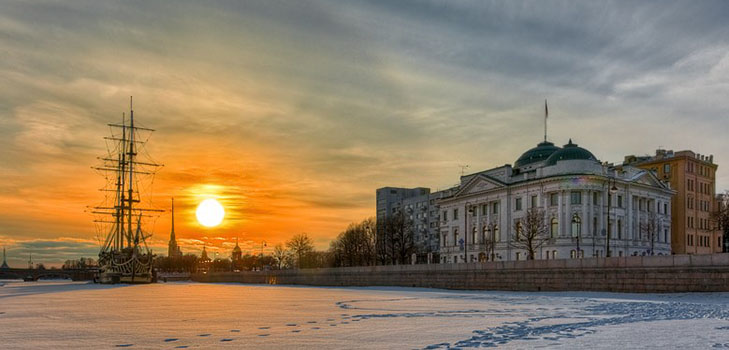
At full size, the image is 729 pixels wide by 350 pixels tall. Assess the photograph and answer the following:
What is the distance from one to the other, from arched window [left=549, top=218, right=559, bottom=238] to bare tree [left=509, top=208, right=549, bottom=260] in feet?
2.16

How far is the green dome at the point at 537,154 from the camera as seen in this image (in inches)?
4823

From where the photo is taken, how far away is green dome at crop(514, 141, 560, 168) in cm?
12250

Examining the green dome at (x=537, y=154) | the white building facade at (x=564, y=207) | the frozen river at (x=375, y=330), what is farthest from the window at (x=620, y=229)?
the frozen river at (x=375, y=330)

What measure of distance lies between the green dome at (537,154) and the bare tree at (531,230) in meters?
14.9

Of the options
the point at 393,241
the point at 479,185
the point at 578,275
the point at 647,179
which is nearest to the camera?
the point at 578,275

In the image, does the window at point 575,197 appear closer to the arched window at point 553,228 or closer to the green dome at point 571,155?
the arched window at point 553,228

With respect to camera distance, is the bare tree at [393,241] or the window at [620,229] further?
the bare tree at [393,241]

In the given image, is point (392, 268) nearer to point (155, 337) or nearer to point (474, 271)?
point (474, 271)

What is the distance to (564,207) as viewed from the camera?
105m

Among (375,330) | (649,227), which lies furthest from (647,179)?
(375,330)

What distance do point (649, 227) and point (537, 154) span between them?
23571mm

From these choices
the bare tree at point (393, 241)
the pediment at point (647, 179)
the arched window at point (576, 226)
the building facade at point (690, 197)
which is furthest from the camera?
the bare tree at point (393, 241)

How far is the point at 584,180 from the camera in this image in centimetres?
10375

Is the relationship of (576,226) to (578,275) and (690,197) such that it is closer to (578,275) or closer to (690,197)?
(690,197)
